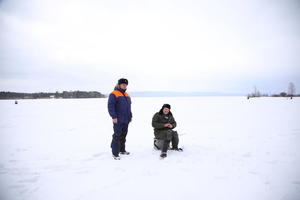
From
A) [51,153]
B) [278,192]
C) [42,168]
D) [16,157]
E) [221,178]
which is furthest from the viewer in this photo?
[51,153]

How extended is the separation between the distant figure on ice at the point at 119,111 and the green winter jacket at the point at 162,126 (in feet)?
2.63

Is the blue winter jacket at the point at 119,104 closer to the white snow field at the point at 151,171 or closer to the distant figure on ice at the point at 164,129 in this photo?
the distant figure on ice at the point at 164,129

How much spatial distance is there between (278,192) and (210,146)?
299cm

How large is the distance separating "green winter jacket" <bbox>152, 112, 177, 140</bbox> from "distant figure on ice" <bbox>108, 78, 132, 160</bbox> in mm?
801

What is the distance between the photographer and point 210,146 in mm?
6520

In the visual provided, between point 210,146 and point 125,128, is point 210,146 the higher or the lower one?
the lower one

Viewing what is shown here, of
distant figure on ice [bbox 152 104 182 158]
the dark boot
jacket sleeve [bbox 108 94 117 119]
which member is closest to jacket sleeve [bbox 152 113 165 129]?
distant figure on ice [bbox 152 104 182 158]

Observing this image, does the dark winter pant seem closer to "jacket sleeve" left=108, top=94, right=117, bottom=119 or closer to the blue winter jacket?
the blue winter jacket

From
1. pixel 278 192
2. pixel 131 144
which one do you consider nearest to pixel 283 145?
pixel 278 192

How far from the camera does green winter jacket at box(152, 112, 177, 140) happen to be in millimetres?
5578

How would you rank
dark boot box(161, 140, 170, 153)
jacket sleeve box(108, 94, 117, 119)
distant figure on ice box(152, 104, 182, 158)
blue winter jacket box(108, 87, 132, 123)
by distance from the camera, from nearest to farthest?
jacket sleeve box(108, 94, 117, 119)
blue winter jacket box(108, 87, 132, 123)
dark boot box(161, 140, 170, 153)
distant figure on ice box(152, 104, 182, 158)

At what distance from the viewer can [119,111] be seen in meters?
5.40

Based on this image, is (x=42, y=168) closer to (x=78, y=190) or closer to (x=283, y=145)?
(x=78, y=190)

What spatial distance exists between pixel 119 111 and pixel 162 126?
1275 mm
